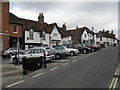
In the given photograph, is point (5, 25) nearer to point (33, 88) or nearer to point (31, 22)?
point (31, 22)

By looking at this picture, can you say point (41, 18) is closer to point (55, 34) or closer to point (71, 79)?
point (55, 34)

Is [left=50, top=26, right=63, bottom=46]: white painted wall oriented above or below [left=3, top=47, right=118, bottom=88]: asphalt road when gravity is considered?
above

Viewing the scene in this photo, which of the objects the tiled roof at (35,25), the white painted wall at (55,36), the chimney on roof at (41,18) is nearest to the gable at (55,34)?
the white painted wall at (55,36)

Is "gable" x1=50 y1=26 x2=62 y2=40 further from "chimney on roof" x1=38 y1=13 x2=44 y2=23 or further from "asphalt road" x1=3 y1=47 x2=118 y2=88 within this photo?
"asphalt road" x1=3 y1=47 x2=118 y2=88

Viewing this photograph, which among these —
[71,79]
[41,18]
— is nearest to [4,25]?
[41,18]

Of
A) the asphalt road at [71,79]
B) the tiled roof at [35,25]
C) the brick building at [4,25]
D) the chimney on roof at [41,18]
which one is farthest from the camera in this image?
the chimney on roof at [41,18]

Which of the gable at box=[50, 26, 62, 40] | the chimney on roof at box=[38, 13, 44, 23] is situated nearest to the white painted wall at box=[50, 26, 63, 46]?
the gable at box=[50, 26, 62, 40]

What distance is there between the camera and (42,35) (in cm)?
3978

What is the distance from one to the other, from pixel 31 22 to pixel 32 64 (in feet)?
99.1

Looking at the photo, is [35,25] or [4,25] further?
[35,25]

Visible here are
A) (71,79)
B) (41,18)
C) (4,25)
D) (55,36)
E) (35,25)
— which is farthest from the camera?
(55,36)

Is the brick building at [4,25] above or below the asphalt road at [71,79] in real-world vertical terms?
above

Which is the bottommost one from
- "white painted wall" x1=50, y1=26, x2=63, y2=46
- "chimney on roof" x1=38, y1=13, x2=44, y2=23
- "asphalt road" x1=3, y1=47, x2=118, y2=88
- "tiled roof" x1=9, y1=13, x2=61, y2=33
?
"asphalt road" x1=3, y1=47, x2=118, y2=88

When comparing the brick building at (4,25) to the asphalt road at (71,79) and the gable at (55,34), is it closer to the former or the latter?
the gable at (55,34)
